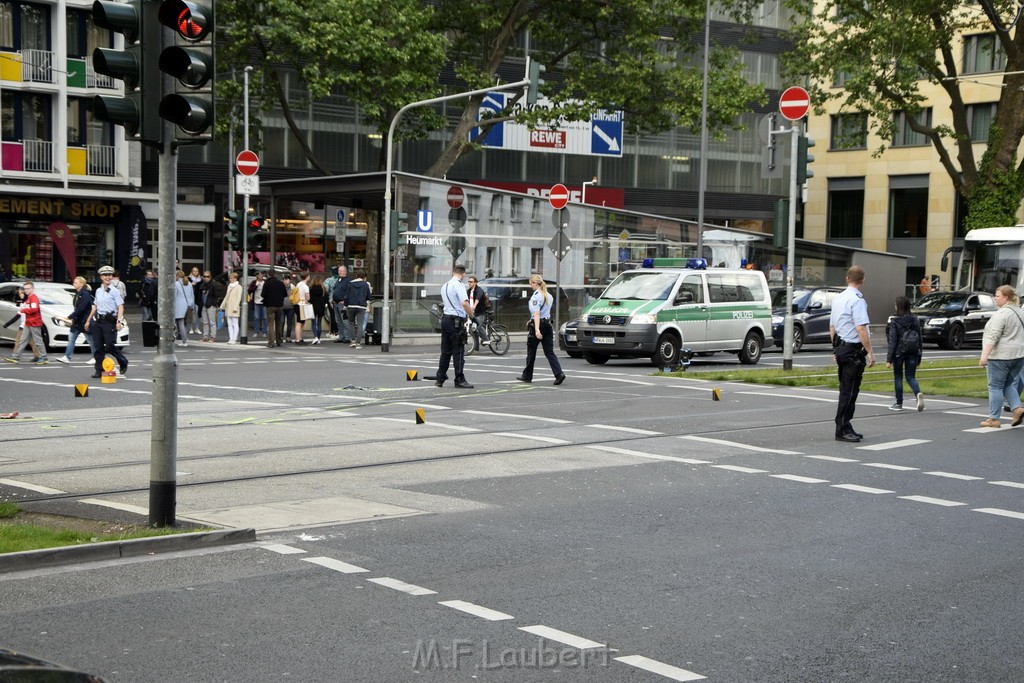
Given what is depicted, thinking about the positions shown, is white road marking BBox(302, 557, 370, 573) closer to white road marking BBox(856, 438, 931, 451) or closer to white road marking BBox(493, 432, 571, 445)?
white road marking BBox(493, 432, 571, 445)

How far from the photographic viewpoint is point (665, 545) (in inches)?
320

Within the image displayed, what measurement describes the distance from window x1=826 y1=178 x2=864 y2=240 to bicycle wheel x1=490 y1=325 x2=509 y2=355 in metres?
38.8

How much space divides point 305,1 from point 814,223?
38.1m

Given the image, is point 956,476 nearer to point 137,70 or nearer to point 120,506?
point 120,506

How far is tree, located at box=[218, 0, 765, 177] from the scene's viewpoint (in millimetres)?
33656

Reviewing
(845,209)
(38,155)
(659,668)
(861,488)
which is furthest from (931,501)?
(845,209)

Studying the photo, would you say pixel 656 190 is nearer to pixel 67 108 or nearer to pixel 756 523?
pixel 67 108

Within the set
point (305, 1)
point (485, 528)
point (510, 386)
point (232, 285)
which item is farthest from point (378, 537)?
point (305, 1)

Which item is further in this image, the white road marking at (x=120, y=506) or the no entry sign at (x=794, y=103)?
the no entry sign at (x=794, y=103)

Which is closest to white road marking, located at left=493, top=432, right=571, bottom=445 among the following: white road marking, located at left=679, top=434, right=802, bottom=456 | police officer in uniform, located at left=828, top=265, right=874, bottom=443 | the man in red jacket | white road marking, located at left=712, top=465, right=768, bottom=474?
white road marking, located at left=679, top=434, right=802, bottom=456

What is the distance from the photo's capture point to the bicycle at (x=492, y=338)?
28.5 metres

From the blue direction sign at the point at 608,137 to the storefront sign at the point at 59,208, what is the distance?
19934 millimetres

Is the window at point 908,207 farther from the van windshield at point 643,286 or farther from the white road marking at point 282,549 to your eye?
the white road marking at point 282,549

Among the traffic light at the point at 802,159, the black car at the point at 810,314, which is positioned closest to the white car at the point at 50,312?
the traffic light at the point at 802,159
